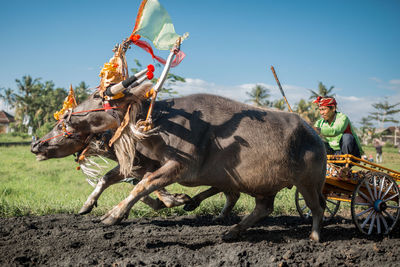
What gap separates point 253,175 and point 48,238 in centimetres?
245

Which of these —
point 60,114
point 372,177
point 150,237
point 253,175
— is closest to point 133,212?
point 150,237

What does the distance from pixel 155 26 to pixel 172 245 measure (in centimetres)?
245

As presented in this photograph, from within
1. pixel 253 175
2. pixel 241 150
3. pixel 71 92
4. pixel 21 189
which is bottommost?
pixel 21 189

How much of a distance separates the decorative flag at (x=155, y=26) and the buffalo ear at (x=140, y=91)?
44 centimetres

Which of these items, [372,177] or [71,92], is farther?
[372,177]

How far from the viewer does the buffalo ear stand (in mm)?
3846

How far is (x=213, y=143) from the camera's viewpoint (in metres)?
3.98

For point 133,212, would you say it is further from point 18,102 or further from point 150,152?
point 18,102

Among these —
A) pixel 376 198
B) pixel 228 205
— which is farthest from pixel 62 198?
pixel 376 198

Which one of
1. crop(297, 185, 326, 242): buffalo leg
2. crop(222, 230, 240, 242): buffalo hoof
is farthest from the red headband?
crop(222, 230, 240, 242): buffalo hoof

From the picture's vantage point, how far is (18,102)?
4897cm

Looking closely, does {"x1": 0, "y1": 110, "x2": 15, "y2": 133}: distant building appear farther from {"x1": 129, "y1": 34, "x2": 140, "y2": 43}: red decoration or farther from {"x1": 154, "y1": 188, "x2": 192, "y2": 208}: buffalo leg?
{"x1": 129, "y1": 34, "x2": 140, "y2": 43}: red decoration

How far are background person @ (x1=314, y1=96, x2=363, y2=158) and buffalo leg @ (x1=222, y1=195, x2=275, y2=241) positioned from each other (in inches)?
56.6

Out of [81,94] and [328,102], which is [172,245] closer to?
[328,102]
